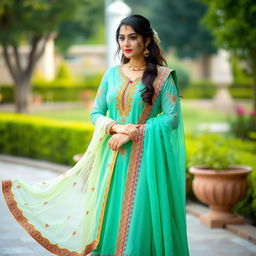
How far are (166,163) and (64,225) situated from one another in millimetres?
838

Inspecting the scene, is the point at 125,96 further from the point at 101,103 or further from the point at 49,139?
the point at 49,139

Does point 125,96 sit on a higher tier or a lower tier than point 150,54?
lower

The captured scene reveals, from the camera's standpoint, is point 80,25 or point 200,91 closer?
point 80,25

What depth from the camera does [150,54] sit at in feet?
14.3

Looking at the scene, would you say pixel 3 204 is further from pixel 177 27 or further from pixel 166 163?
pixel 177 27

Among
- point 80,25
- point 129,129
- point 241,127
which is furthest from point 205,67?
point 129,129

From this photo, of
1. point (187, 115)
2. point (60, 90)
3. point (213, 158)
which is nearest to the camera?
point (213, 158)

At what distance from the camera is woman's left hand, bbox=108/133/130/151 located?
165 inches

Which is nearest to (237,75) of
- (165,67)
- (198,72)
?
(165,67)

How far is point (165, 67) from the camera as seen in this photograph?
432 centimetres

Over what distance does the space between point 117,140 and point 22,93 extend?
59.0ft

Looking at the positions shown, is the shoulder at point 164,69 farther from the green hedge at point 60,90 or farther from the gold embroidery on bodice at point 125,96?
the green hedge at point 60,90

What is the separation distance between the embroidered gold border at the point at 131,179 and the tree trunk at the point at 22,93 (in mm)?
17610

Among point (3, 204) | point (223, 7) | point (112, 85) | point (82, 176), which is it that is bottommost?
point (3, 204)
